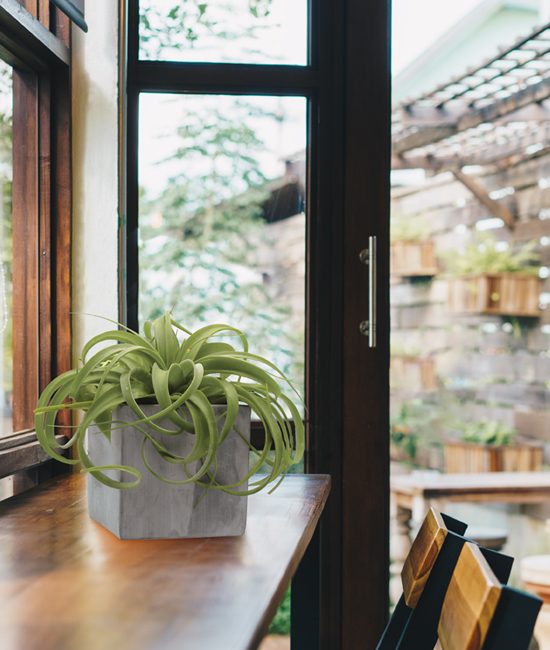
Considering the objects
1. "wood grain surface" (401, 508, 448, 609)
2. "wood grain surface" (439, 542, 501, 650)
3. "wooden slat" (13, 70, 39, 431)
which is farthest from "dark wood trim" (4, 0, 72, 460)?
"wood grain surface" (439, 542, 501, 650)

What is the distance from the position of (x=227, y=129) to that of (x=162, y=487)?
113cm

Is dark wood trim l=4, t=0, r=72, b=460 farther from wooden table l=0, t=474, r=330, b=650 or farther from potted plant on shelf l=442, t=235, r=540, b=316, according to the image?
potted plant on shelf l=442, t=235, r=540, b=316

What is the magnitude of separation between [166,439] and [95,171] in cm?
93

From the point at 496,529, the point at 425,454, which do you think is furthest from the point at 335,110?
the point at 496,529

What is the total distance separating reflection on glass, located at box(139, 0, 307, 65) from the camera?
1590 millimetres

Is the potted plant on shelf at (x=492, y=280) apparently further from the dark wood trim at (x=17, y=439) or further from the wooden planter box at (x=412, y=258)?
the dark wood trim at (x=17, y=439)

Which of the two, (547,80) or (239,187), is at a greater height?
(547,80)

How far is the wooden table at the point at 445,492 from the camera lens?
5.60 ft

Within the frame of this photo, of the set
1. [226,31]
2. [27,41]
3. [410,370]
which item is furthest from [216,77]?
[410,370]

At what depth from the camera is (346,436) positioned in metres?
1.56

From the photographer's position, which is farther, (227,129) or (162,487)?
(227,129)

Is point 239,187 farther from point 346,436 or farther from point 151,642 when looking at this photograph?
point 151,642

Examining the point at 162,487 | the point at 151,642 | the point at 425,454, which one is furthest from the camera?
the point at 425,454

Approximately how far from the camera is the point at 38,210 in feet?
4.62
